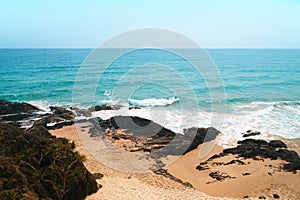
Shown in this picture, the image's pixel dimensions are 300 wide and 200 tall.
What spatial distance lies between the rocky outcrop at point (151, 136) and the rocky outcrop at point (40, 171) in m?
6.49

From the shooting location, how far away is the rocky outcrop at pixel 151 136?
1720 cm

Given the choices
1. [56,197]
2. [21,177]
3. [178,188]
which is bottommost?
[178,188]

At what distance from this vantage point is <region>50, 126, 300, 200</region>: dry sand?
1149cm

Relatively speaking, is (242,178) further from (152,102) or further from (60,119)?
(152,102)

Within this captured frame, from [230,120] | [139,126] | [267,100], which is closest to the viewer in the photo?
[139,126]

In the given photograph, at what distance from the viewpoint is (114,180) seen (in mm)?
12688

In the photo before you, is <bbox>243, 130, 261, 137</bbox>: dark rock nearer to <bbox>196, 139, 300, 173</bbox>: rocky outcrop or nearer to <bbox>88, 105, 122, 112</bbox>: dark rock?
<bbox>196, 139, 300, 173</bbox>: rocky outcrop

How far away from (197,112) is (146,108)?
5.75m

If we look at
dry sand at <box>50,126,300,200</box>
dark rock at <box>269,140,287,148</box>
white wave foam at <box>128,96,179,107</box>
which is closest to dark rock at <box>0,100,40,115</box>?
white wave foam at <box>128,96,179,107</box>

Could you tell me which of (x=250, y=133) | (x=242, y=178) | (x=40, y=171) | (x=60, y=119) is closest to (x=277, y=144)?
(x=250, y=133)

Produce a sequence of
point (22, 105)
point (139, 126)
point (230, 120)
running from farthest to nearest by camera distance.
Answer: point (22, 105) → point (230, 120) → point (139, 126)

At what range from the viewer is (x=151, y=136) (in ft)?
62.9

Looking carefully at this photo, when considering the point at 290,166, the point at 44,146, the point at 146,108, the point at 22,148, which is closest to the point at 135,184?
the point at 44,146

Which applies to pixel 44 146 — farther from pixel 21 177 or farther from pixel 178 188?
pixel 178 188
